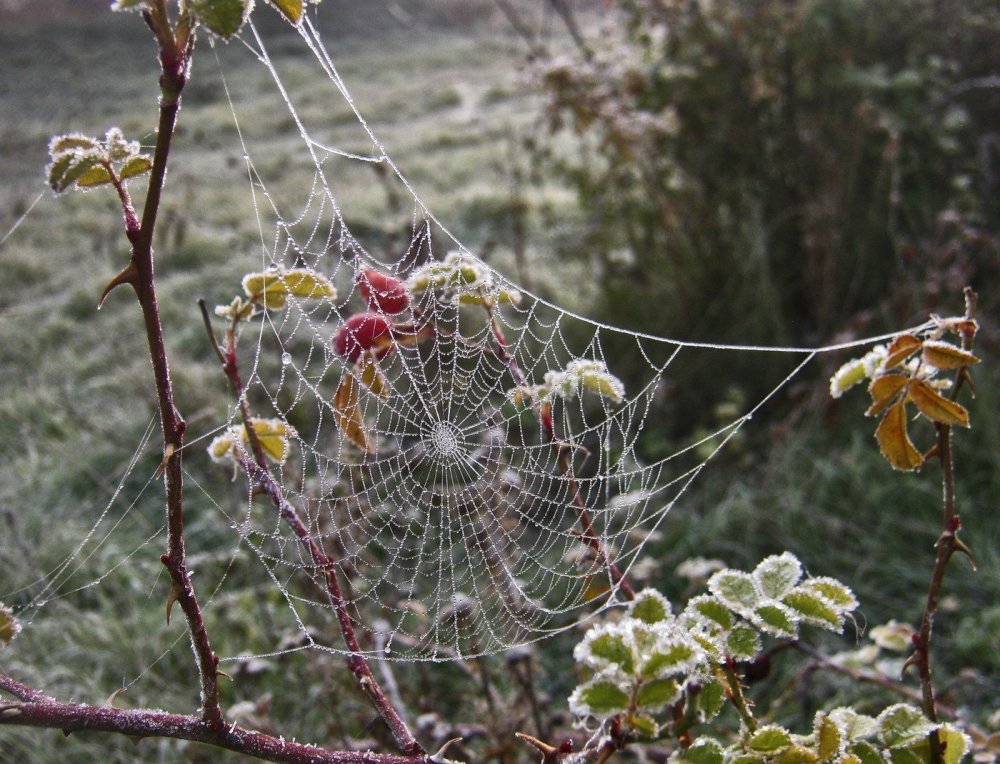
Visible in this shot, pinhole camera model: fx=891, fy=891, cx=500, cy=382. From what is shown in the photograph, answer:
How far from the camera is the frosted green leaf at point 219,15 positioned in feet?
2.25

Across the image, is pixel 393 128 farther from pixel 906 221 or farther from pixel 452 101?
pixel 906 221

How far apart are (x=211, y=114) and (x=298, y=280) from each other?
782 cm

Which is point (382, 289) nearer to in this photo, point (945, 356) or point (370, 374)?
point (370, 374)

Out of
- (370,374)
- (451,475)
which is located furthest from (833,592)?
(451,475)

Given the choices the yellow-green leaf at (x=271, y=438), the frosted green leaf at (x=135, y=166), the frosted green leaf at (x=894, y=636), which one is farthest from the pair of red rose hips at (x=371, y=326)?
the frosted green leaf at (x=894, y=636)

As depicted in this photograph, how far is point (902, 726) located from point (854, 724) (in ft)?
0.17

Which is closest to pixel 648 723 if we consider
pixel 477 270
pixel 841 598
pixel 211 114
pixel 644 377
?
pixel 841 598

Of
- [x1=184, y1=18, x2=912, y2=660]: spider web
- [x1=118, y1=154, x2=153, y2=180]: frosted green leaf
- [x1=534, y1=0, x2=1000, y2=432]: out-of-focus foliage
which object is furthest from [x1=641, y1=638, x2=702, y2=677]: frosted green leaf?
[x1=534, y1=0, x2=1000, y2=432]: out-of-focus foliage

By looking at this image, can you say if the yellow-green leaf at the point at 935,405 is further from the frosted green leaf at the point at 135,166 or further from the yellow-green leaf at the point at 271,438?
the frosted green leaf at the point at 135,166

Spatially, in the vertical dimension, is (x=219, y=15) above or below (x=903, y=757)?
above

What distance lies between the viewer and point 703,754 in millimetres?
798

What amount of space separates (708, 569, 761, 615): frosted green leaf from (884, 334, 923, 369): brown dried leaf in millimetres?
278

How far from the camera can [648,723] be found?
0.78m

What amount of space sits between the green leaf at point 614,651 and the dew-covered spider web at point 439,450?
30cm
